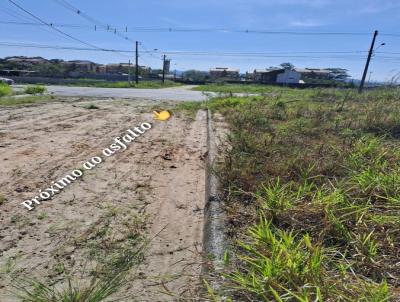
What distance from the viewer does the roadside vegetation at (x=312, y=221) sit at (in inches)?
73.7

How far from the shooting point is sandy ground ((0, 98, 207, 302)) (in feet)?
7.24

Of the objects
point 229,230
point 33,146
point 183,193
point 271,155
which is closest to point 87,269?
point 229,230

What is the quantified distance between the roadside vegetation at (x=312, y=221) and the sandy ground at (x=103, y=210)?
15.2 inches

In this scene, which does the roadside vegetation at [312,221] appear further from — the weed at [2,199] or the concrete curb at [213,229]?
the weed at [2,199]

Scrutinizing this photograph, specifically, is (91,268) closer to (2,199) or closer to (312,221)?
(2,199)

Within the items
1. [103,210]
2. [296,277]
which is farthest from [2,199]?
[296,277]

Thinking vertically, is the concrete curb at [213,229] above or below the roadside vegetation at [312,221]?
below

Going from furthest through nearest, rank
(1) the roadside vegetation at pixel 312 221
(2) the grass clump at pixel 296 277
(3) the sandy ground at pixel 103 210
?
1. (3) the sandy ground at pixel 103 210
2. (1) the roadside vegetation at pixel 312 221
3. (2) the grass clump at pixel 296 277

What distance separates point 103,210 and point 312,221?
1859mm

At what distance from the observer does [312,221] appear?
2.70 meters

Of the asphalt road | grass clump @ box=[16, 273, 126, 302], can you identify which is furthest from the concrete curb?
the asphalt road

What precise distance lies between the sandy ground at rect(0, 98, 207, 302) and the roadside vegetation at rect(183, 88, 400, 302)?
386mm

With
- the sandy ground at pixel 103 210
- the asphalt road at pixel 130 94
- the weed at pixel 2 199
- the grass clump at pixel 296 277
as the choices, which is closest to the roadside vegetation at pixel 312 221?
the grass clump at pixel 296 277

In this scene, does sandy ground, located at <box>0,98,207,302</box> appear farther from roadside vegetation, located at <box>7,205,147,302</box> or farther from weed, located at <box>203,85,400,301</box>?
weed, located at <box>203,85,400,301</box>
